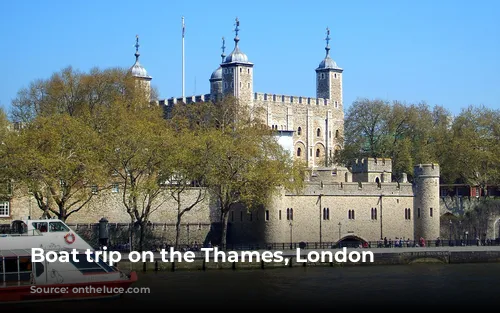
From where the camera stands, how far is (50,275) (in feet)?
162

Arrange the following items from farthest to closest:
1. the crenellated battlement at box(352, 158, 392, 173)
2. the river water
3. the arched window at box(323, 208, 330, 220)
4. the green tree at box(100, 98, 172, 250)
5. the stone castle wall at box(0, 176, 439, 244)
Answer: the crenellated battlement at box(352, 158, 392, 173)
the arched window at box(323, 208, 330, 220)
the stone castle wall at box(0, 176, 439, 244)
the green tree at box(100, 98, 172, 250)
the river water

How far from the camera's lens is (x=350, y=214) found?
8300 cm

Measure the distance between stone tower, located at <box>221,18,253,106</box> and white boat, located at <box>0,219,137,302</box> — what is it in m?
67.8

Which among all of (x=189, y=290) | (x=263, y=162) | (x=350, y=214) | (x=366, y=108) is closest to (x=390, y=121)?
(x=366, y=108)

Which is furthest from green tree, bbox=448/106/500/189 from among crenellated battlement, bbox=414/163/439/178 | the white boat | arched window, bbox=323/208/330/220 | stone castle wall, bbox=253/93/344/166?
the white boat

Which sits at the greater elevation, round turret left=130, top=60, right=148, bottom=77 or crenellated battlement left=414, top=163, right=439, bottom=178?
round turret left=130, top=60, right=148, bottom=77

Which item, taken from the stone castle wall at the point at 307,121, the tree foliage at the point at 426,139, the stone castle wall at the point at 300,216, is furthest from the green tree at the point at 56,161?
the stone castle wall at the point at 307,121

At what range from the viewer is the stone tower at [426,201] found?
3354 inches

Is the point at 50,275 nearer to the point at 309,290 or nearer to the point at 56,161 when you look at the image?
the point at 309,290

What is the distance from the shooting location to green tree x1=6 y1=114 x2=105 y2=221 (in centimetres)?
6356

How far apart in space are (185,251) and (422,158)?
35.3 meters

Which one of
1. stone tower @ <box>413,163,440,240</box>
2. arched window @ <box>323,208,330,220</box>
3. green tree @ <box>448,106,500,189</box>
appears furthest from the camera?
green tree @ <box>448,106,500,189</box>

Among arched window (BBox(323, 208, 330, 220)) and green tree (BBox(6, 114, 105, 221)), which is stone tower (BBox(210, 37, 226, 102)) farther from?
green tree (BBox(6, 114, 105, 221))

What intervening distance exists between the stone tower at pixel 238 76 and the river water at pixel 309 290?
178ft
